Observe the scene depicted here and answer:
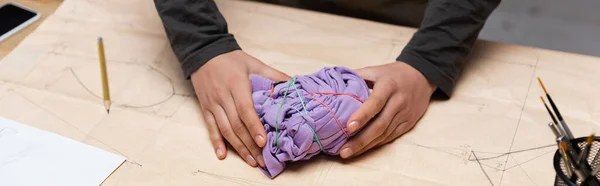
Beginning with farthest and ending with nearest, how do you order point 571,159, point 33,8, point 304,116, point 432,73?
point 33,8 → point 432,73 → point 304,116 → point 571,159

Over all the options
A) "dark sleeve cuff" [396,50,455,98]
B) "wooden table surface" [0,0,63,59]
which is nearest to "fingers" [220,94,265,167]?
"dark sleeve cuff" [396,50,455,98]

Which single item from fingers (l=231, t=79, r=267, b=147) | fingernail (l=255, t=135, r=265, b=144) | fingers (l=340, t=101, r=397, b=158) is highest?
fingers (l=231, t=79, r=267, b=147)

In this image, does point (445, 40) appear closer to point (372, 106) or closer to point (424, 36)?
point (424, 36)

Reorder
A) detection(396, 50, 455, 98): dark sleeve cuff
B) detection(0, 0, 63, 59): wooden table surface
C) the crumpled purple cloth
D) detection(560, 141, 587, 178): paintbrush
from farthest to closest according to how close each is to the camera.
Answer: detection(0, 0, 63, 59): wooden table surface → detection(396, 50, 455, 98): dark sleeve cuff → the crumpled purple cloth → detection(560, 141, 587, 178): paintbrush

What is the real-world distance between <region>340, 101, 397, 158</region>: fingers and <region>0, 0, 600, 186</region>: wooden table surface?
1.0 inches

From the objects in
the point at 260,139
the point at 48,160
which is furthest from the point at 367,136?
the point at 48,160

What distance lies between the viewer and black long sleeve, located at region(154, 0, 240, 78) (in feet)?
2.74

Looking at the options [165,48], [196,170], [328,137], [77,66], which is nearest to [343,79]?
[328,137]

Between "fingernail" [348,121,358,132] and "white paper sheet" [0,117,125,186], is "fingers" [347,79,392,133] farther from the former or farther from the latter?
"white paper sheet" [0,117,125,186]

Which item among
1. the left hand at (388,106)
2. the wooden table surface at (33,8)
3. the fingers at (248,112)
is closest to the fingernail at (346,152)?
the left hand at (388,106)

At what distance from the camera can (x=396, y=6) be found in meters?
1.00

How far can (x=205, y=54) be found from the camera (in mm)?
833

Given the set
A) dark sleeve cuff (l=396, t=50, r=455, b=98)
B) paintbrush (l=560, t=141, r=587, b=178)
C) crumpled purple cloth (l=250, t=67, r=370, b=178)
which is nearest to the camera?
paintbrush (l=560, t=141, r=587, b=178)

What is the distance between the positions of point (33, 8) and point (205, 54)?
455 mm
